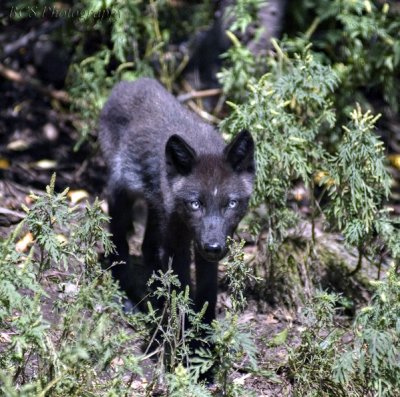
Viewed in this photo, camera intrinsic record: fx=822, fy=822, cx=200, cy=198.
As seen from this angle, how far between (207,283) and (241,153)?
3.75ft

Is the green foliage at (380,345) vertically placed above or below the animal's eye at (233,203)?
above

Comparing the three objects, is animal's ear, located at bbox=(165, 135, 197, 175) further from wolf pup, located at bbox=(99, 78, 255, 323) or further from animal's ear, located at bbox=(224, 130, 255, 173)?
animal's ear, located at bbox=(224, 130, 255, 173)

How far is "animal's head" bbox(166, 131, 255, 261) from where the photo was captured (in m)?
6.65

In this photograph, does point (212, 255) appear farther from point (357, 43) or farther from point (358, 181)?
point (357, 43)

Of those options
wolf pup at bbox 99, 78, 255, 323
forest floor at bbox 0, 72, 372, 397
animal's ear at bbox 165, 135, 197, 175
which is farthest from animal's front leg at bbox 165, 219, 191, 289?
forest floor at bbox 0, 72, 372, 397

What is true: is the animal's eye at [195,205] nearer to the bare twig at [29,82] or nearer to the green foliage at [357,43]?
the green foliage at [357,43]

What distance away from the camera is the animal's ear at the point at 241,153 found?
6.75 m

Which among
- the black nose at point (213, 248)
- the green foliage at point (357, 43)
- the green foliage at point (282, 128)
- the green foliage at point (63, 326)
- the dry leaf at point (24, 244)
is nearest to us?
the green foliage at point (63, 326)

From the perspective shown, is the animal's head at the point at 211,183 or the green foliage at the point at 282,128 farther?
the green foliage at the point at 282,128

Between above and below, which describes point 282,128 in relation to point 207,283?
above

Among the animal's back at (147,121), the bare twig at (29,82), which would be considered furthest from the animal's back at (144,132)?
the bare twig at (29,82)

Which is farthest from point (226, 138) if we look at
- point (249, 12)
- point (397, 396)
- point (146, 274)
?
point (397, 396)

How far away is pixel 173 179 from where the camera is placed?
6961 millimetres

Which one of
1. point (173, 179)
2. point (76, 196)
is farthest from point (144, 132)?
point (76, 196)
